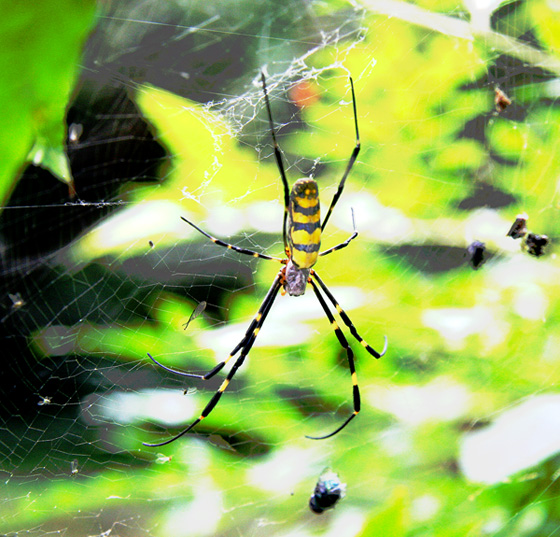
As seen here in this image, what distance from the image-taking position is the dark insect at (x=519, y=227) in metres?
1.65

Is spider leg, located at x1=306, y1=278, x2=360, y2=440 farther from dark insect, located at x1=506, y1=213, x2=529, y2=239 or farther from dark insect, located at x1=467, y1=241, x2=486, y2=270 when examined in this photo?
dark insect, located at x1=506, y1=213, x2=529, y2=239

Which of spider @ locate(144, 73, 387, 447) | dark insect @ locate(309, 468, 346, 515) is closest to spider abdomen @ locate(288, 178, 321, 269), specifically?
spider @ locate(144, 73, 387, 447)

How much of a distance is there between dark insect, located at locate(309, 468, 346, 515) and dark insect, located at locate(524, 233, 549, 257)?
1159 millimetres

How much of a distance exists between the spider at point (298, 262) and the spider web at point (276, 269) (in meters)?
0.08

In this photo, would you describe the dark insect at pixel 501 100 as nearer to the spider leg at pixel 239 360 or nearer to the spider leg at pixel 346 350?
the spider leg at pixel 346 350

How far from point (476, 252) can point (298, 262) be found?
741mm

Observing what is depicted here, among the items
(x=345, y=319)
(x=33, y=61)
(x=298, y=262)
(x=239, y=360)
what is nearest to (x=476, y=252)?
(x=345, y=319)

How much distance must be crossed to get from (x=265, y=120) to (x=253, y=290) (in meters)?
0.66

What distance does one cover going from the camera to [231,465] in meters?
1.63

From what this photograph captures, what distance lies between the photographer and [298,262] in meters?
1.42

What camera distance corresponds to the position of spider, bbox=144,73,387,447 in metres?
1.20

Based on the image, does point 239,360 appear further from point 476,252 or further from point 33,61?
point 33,61

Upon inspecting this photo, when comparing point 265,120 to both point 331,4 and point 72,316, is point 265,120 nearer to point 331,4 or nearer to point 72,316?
point 331,4

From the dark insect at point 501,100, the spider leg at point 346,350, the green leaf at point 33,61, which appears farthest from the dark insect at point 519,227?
the green leaf at point 33,61
